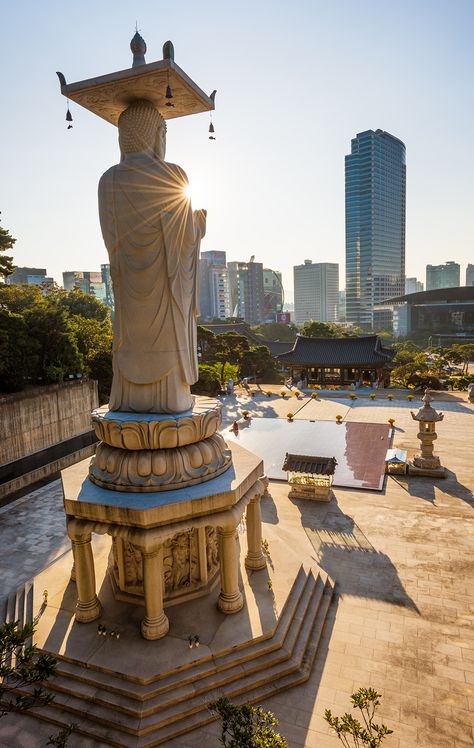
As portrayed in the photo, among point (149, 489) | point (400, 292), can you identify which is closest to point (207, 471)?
point (149, 489)

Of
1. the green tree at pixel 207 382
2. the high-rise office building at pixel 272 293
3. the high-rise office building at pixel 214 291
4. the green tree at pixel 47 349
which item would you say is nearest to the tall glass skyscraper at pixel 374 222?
the high-rise office building at pixel 272 293

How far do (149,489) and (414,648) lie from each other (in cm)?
578

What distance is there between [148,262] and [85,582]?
6107mm

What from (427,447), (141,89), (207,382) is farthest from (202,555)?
(207,382)

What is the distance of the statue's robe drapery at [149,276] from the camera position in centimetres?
855

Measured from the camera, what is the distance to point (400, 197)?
416 feet

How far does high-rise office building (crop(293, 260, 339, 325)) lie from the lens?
18438cm

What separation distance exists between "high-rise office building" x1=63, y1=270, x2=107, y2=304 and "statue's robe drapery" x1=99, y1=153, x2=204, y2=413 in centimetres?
13485

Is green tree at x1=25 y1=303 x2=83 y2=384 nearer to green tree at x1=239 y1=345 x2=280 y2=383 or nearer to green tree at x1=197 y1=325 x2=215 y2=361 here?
green tree at x1=197 y1=325 x2=215 y2=361

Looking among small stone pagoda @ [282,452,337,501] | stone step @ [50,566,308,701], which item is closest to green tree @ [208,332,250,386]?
small stone pagoda @ [282,452,337,501]

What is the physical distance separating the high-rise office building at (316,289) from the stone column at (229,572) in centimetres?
17852

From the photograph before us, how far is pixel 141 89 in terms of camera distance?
27.6ft

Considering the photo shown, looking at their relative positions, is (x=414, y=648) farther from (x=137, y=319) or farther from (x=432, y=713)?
(x=137, y=319)

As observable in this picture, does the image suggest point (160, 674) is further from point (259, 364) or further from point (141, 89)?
point (259, 364)
